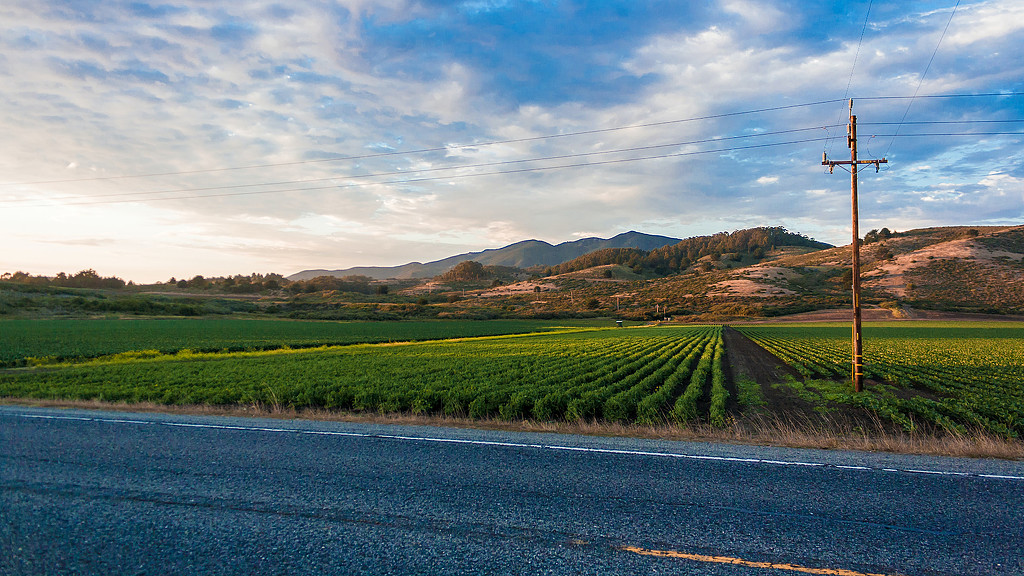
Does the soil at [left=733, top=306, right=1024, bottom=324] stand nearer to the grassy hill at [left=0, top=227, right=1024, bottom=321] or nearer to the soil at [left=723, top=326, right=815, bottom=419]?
the grassy hill at [left=0, top=227, right=1024, bottom=321]

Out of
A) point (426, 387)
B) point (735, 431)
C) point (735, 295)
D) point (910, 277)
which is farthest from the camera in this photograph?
point (735, 295)

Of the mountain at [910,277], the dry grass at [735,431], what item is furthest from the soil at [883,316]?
the dry grass at [735,431]

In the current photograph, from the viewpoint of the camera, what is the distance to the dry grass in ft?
32.8

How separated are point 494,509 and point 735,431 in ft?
26.3

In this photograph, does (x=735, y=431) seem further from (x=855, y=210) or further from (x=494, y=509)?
(x=855, y=210)

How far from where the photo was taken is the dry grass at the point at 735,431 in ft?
32.8

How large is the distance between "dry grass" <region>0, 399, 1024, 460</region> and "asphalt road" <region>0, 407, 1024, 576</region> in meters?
0.84

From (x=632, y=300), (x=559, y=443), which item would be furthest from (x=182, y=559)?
(x=632, y=300)

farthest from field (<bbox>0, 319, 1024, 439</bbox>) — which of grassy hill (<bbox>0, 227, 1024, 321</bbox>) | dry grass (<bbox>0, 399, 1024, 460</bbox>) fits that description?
grassy hill (<bbox>0, 227, 1024, 321</bbox>)

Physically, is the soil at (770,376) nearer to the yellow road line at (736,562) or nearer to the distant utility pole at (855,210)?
the distant utility pole at (855,210)

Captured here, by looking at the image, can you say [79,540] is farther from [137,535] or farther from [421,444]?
[421,444]

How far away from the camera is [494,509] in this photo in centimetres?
643

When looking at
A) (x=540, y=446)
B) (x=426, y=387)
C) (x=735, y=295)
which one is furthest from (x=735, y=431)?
(x=735, y=295)

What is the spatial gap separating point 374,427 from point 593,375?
48.5 ft
